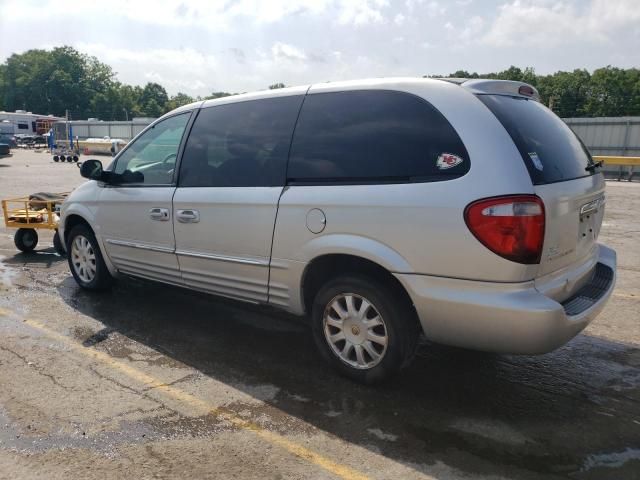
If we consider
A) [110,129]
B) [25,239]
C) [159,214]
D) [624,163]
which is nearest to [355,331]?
[159,214]

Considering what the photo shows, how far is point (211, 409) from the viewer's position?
318cm

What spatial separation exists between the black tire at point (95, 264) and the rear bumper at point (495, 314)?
3514mm

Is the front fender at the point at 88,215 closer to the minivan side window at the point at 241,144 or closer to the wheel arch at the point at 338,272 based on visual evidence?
the minivan side window at the point at 241,144

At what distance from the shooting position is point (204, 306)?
5.18m

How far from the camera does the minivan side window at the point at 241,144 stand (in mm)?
3713

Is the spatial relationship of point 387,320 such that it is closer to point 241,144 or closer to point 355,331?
point 355,331

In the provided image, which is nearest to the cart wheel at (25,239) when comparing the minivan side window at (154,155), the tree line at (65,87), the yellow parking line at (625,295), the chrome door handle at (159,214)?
the minivan side window at (154,155)

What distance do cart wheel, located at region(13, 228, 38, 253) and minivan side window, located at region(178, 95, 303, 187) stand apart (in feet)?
14.4

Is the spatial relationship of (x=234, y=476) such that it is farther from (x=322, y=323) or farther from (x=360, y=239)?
(x=360, y=239)

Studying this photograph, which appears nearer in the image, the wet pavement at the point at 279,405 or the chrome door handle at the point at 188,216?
the wet pavement at the point at 279,405

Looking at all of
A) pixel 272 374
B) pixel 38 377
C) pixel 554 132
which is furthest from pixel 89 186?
pixel 554 132

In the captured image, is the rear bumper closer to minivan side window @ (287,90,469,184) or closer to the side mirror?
minivan side window @ (287,90,469,184)

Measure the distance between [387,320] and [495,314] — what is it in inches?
26.3

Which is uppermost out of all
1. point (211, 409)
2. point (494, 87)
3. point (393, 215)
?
point (494, 87)
